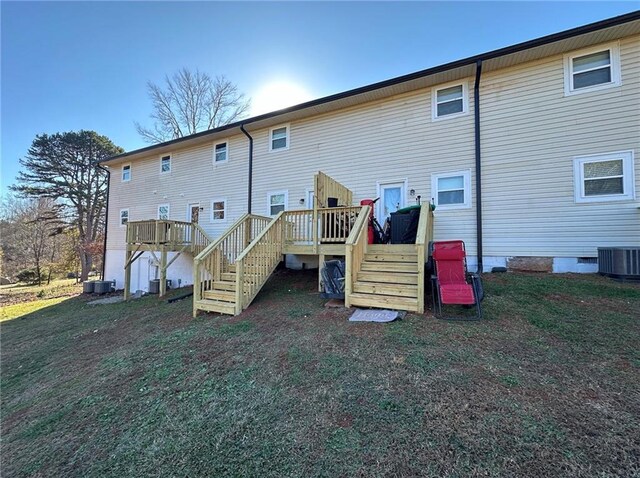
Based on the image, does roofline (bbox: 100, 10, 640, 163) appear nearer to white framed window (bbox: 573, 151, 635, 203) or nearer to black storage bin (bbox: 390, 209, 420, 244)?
white framed window (bbox: 573, 151, 635, 203)

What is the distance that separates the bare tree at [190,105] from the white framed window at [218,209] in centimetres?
1096

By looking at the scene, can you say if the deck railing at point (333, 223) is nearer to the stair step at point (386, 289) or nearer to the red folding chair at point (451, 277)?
the stair step at point (386, 289)

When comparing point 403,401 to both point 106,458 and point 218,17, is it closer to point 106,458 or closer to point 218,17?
point 106,458

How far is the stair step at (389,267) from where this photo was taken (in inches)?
209

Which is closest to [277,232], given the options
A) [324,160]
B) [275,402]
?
[324,160]

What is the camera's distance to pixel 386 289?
4980 mm

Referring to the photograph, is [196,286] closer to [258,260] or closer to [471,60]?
[258,260]

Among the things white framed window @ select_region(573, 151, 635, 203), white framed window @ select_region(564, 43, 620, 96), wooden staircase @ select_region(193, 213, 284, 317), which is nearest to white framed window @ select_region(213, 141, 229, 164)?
wooden staircase @ select_region(193, 213, 284, 317)

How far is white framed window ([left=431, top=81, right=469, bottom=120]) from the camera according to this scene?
747cm

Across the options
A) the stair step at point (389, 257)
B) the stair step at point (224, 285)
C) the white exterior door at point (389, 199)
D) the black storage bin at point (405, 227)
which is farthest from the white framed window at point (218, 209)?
the stair step at point (389, 257)

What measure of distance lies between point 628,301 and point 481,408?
4268mm

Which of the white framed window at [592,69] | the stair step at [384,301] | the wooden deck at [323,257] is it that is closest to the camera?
the stair step at [384,301]

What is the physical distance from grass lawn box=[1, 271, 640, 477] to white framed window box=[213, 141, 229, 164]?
833cm

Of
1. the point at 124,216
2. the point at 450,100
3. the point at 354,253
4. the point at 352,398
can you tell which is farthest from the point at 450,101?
the point at 124,216
